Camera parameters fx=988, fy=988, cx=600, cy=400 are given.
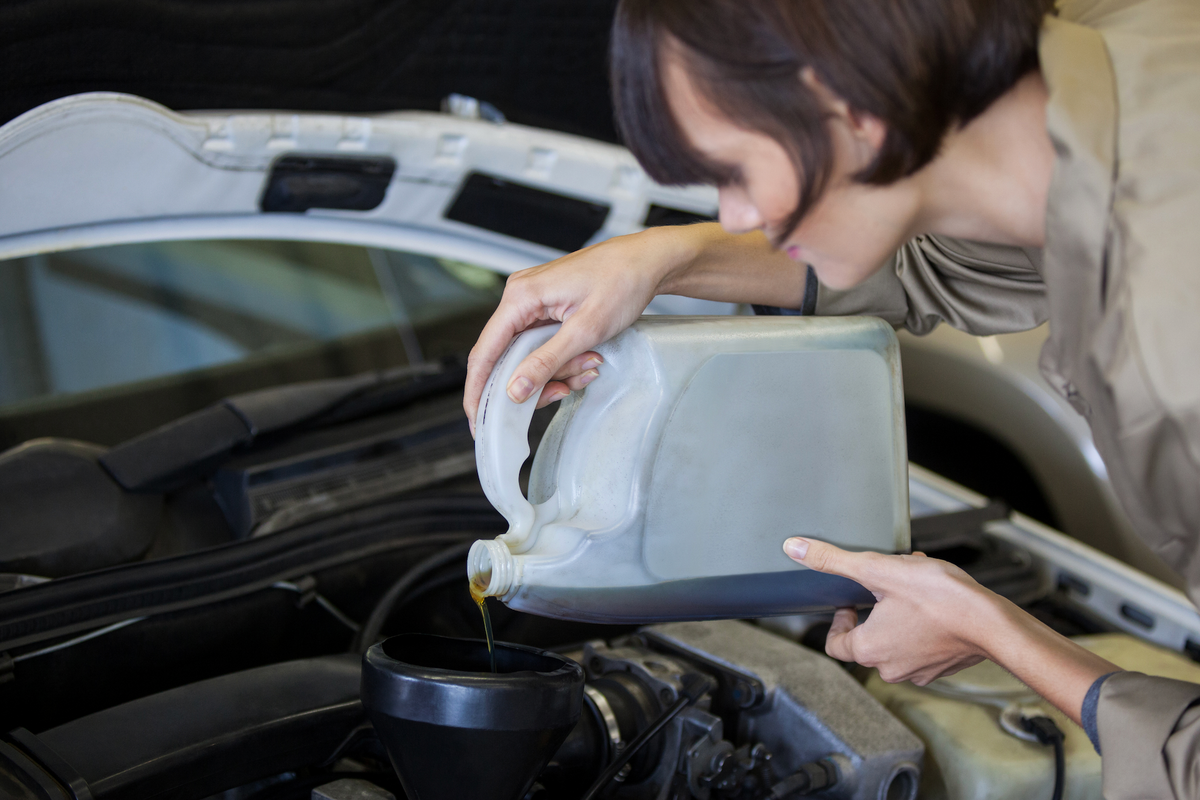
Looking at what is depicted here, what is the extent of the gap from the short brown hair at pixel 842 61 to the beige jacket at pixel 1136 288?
4 centimetres

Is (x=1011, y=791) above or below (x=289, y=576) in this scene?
below

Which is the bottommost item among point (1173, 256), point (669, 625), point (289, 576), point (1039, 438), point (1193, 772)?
point (1039, 438)

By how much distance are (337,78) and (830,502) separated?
78cm

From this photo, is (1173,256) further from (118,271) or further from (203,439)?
(118,271)

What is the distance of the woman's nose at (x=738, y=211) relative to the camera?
70cm

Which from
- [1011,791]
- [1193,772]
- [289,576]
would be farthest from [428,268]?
[1193,772]

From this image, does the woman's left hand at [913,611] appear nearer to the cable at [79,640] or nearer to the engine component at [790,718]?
the engine component at [790,718]

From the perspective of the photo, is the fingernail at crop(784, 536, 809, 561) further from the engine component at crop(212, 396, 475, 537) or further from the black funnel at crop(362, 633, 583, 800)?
the engine component at crop(212, 396, 475, 537)

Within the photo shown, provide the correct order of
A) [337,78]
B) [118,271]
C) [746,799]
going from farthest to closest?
[118,271]
[337,78]
[746,799]

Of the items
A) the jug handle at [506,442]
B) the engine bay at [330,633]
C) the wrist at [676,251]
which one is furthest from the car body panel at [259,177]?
the jug handle at [506,442]

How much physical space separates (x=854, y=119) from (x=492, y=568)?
426mm

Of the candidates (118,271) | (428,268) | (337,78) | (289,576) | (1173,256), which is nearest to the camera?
(1173,256)

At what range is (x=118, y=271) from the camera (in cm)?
134

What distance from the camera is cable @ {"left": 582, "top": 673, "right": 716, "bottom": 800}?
0.89 metres
